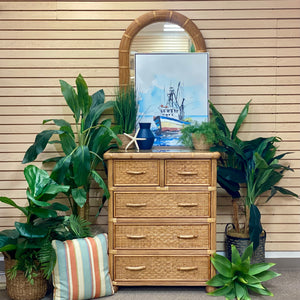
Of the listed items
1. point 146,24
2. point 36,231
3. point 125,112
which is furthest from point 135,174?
point 146,24

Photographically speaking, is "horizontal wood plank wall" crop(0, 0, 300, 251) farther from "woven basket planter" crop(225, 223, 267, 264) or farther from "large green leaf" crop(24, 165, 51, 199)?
"large green leaf" crop(24, 165, 51, 199)

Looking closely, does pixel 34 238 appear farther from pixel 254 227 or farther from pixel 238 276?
pixel 254 227

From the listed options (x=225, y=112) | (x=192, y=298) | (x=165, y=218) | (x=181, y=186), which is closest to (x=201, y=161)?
(x=181, y=186)

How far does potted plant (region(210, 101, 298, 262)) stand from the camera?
3.68 metres

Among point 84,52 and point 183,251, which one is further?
point 84,52

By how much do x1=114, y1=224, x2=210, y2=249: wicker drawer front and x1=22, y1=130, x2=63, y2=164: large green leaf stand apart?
3.11ft

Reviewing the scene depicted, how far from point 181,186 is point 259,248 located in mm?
945

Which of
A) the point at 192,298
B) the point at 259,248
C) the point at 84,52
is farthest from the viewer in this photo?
the point at 84,52

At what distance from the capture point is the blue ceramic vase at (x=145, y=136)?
12.2ft

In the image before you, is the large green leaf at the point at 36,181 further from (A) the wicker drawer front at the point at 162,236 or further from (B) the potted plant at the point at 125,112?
(B) the potted plant at the point at 125,112

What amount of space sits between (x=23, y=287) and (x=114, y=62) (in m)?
2.11

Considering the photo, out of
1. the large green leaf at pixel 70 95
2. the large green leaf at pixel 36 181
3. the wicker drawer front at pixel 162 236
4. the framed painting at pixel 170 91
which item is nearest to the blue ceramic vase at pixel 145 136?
the framed painting at pixel 170 91

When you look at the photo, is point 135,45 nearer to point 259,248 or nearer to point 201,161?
point 201,161

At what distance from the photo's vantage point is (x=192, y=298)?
343cm
